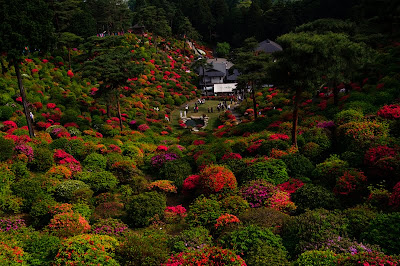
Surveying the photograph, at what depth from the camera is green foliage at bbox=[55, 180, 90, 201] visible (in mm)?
15744

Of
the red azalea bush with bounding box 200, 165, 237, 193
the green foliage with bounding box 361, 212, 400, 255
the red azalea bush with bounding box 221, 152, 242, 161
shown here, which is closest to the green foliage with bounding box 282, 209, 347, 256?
the green foliage with bounding box 361, 212, 400, 255

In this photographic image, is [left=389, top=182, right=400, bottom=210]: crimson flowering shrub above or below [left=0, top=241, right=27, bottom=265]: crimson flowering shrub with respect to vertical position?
above

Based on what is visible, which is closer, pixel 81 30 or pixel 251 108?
pixel 251 108

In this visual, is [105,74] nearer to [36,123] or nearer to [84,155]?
[36,123]

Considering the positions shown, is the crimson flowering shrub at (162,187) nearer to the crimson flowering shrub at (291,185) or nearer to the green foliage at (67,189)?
the green foliage at (67,189)

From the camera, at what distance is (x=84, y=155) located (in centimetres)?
2227

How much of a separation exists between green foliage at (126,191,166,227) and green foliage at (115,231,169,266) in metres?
3.15

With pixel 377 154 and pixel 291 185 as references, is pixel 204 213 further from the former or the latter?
pixel 377 154

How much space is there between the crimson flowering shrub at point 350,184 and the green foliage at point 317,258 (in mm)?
5570

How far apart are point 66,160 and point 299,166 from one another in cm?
1366

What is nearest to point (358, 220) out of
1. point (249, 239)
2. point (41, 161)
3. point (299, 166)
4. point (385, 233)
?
point (385, 233)

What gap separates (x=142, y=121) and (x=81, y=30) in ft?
88.5

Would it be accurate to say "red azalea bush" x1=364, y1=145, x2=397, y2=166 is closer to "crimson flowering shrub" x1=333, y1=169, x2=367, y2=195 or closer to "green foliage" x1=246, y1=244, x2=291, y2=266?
"crimson flowering shrub" x1=333, y1=169, x2=367, y2=195

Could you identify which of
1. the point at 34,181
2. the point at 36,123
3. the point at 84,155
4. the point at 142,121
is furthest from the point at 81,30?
the point at 34,181
